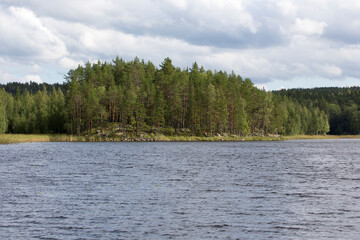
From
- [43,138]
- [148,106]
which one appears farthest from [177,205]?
[148,106]

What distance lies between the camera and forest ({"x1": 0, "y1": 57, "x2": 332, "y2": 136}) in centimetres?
13338

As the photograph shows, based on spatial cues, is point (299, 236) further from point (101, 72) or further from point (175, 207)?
point (101, 72)

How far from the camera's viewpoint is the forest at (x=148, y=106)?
133 meters

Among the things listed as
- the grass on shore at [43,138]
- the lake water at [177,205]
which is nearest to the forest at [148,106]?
the grass on shore at [43,138]

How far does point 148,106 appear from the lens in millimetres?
139250

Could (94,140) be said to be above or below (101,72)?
below

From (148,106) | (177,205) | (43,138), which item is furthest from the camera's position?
(148,106)

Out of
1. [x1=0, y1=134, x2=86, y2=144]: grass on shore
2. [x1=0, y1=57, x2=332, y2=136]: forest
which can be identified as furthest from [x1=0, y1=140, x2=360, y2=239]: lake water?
[x1=0, y1=57, x2=332, y2=136]: forest

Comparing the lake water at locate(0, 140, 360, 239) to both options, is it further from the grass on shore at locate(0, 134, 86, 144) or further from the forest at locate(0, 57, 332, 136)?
the forest at locate(0, 57, 332, 136)

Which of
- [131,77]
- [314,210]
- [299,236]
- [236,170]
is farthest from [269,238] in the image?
[131,77]

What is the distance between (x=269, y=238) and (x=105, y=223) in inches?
332

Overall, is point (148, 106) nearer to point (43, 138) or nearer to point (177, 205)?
point (43, 138)

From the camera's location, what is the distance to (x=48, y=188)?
31859 millimetres

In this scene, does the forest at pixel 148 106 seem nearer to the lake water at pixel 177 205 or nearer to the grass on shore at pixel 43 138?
the grass on shore at pixel 43 138
